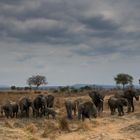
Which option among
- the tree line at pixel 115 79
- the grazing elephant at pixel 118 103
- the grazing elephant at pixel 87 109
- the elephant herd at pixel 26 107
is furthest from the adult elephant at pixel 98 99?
the tree line at pixel 115 79

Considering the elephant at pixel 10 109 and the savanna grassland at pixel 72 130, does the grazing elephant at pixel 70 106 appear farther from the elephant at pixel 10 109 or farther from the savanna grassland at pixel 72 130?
the elephant at pixel 10 109

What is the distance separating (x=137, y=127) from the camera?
24000 mm

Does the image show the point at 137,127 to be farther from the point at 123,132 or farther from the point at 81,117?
the point at 81,117

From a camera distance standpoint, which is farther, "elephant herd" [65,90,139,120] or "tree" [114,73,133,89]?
"tree" [114,73,133,89]

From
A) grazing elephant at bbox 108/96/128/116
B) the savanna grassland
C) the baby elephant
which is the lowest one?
the savanna grassland

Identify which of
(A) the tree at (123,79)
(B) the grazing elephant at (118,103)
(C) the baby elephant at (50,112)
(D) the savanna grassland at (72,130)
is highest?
(A) the tree at (123,79)

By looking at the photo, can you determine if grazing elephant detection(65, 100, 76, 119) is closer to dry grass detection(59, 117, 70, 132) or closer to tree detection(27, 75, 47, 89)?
dry grass detection(59, 117, 70, 132)

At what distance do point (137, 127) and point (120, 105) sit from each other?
10103 mm

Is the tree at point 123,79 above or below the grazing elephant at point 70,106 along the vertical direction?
above

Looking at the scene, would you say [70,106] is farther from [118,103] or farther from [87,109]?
[87,109]

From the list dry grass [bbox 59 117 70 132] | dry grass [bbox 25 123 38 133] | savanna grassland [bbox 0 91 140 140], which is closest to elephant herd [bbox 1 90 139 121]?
savanna grassland [bbox 0 91 140 140]

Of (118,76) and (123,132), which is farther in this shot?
(118,76)

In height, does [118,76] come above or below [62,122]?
above

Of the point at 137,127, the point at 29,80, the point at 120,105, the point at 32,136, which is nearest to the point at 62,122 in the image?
the point at 32,136
